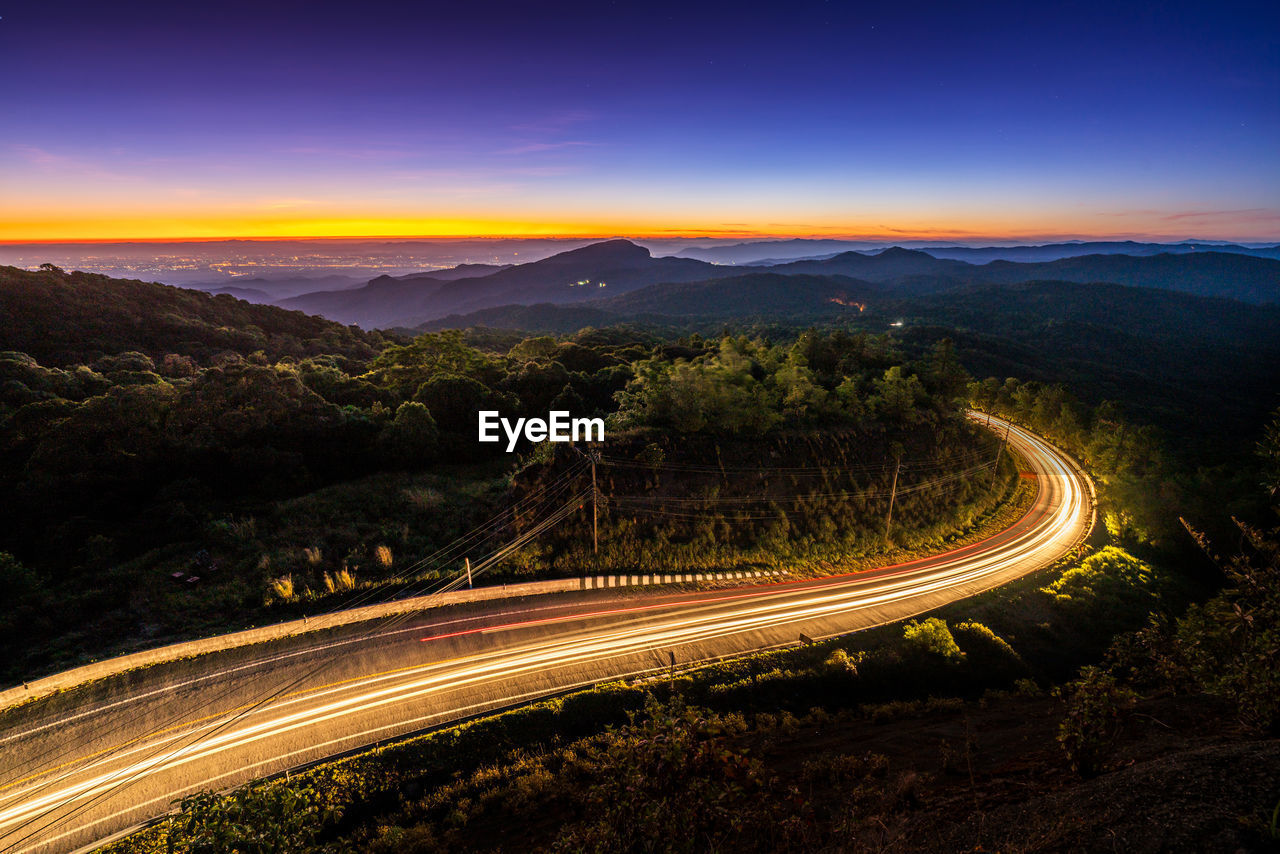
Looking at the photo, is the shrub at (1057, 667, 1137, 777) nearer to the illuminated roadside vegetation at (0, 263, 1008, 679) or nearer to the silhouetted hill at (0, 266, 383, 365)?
the illuminated roadside vegetation at (0, 263, 1008, 679)

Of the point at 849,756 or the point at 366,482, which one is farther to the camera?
the point at 366,482

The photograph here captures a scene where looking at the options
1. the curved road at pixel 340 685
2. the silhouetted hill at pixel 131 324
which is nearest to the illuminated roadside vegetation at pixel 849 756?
the curved road at pixel 340 685

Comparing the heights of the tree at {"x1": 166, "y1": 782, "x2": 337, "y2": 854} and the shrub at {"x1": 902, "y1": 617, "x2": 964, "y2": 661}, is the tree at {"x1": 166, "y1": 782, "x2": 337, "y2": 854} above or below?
above

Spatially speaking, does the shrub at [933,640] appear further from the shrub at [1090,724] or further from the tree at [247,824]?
the tree at [247,824]

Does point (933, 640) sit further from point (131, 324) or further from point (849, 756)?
point (131, 324)

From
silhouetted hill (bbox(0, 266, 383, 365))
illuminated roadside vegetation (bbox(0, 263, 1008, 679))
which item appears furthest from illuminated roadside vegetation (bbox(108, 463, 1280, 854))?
silhouetted hill (bbox(0, 266, 383, 365))

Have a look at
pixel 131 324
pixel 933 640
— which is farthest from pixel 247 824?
pixel 131 324
